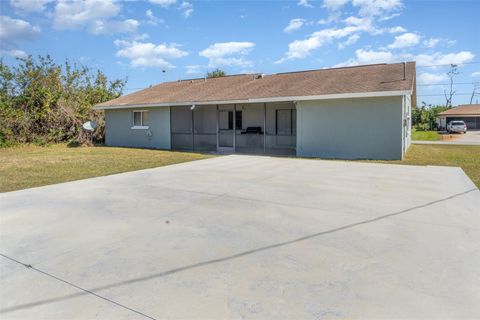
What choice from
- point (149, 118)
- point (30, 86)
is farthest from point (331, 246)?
point (30, 86)

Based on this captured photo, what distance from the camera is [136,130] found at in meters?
19.6

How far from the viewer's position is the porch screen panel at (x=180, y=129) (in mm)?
18219

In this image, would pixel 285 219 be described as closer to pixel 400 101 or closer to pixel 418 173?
pixel 418 173

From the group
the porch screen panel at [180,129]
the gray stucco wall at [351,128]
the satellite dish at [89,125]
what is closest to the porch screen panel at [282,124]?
the gray stucco wall at [351,128]

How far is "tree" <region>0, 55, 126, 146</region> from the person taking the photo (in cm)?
1994

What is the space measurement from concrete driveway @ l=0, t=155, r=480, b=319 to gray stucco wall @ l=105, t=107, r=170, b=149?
1127 centimetres

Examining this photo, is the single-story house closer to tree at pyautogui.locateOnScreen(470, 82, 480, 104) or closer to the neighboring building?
the neighboring building

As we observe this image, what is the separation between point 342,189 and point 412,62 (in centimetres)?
1148

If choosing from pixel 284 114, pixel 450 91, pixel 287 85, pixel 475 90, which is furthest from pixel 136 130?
pixel 475 90

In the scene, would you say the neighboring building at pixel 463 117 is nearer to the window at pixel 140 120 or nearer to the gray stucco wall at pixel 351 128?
the gray stucco wall at pixel 351 128

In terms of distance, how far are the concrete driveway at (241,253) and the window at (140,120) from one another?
12549 millimetres

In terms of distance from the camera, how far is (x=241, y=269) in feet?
11.1

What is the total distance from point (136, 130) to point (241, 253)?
17.1 m

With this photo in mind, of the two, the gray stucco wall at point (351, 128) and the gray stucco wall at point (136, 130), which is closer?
the gray stucco wall at point (351, 128)
